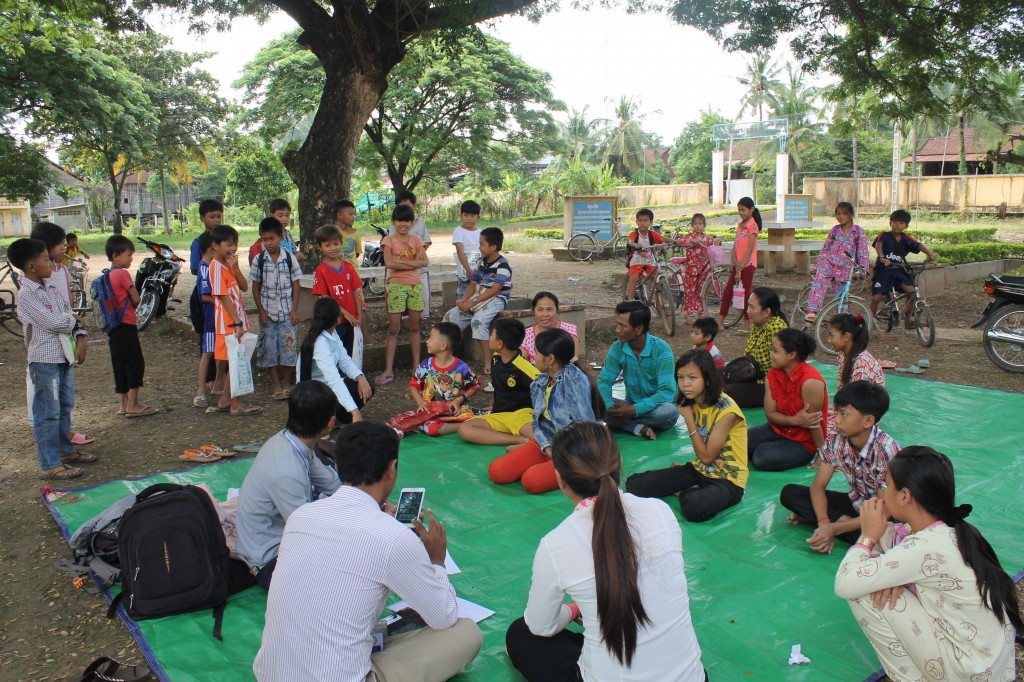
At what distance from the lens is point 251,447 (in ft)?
16.9

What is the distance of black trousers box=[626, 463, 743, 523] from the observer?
3834 mm

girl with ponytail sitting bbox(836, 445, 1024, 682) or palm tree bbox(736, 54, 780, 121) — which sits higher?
palm tree bbox(736, 54, 780, 121)

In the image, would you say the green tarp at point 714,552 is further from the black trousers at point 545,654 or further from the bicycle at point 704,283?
the bicycle at point 704,283

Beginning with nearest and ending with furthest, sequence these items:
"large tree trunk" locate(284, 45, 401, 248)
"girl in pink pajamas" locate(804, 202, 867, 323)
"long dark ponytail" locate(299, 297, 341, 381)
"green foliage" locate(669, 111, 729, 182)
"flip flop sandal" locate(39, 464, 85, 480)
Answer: "flip flop sandal" locate(39, 464, 85, 480)
"long dark ponytail" locate(299, 297, 341, 381)
"girl in pink pajamas" locate(804, 202, 867, 323)
"large tree trunk" locate(284, 45, 401, 248)
"green foliage" locate(669, 111, 729, 182)

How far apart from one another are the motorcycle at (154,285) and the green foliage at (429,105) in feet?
31.1

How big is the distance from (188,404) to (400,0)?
459cm

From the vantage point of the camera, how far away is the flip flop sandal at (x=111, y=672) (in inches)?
101

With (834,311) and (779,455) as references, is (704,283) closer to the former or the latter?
(834,311)

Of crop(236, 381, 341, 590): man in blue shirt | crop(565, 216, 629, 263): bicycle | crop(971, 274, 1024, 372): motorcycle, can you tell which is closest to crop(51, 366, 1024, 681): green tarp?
crop(236, 381, 341, 590): man in blue shirt

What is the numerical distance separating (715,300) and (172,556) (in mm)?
9149

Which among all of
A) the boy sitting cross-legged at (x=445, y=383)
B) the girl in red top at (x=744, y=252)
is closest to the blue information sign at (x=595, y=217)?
the girl in red top at (x=744, y=252)

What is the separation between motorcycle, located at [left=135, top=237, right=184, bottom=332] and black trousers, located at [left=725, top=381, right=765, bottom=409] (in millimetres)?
7074

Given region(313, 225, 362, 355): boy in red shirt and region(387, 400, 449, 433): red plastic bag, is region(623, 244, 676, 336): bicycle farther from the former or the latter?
region(387, 400, 449, 433): red plastic bag

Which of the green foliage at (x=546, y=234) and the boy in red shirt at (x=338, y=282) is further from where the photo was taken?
the green foliage at (x=546, y=234)
